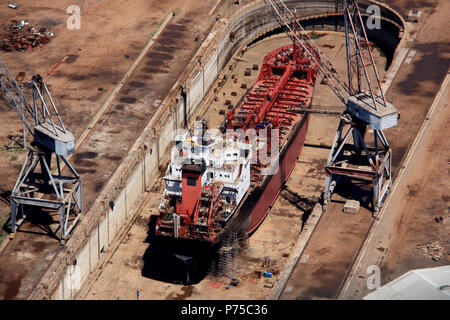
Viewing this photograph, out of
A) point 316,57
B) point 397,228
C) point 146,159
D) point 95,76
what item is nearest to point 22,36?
point 95,76

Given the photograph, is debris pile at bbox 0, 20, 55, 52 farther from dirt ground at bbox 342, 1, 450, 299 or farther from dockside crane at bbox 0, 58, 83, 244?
dirt ground at bbox 342, 1, 450, 299

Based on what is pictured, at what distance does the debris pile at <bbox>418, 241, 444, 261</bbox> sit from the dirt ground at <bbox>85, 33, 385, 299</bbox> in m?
13.7

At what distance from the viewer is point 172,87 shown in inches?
4528

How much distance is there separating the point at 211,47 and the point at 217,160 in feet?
105

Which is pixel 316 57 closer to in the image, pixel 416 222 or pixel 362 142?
pixel 362 142

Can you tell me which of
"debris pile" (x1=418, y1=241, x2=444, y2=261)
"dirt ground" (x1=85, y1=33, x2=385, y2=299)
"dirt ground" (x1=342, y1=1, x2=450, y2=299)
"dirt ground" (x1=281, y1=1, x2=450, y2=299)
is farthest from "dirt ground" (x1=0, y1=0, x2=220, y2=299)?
"debris pile" (x1=418, y1=241, x2=444, y2=261)

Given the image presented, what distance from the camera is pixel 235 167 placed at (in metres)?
94.1

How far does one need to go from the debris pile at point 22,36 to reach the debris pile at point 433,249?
59277 mm

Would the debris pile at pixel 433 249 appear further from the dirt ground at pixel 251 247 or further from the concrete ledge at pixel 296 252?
the dirt ground at pixel 251 247

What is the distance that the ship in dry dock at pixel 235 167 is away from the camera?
3570 inches

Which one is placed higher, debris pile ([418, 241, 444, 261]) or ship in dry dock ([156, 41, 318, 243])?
ship in dry dock ([156, 41, 318, 243])

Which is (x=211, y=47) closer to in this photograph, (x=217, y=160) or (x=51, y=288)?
(x=217, y=160)

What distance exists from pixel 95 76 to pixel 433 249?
4848 cm

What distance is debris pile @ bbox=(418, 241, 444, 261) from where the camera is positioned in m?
88.2
